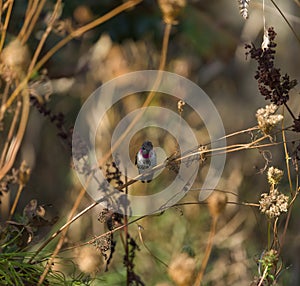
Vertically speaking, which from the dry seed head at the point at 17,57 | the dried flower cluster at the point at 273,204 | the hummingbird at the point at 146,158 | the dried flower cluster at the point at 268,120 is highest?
the dry seed head at the point at 17,57

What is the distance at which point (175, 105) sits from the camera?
3955mm

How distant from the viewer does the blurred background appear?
331 centimetres

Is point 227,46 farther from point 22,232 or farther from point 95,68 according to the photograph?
point 22,232

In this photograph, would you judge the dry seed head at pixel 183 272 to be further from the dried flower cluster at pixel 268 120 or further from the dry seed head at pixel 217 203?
the dried flower cluster at pixel 268 120

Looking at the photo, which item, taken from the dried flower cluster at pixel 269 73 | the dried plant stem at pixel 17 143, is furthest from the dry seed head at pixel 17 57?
the dried flower cluster at pixel 269 73

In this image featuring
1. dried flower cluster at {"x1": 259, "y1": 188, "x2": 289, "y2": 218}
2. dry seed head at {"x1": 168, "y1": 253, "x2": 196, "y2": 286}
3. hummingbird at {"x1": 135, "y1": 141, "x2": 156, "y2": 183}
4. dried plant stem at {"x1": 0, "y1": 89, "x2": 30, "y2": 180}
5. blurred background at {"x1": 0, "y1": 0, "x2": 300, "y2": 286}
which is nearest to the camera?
dry seed head at {"x1": 168, "y1": 253, "x2": 196, "y2": 286}

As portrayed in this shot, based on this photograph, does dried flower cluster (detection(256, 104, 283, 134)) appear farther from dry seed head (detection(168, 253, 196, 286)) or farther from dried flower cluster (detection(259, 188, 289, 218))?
dry seed head (detection(168, 253, 196, 286))

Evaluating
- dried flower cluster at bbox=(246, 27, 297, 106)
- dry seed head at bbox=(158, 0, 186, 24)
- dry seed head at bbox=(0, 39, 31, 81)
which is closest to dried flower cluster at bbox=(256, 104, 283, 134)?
dried flower cluster at bbox=(246, 27, 297, 106)

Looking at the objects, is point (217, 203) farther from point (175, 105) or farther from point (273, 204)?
point (175, 105)

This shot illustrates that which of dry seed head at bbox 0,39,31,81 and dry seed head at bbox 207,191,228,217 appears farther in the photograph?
dry seed head at bbox 0,39,31,81

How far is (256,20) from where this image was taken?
4.52m

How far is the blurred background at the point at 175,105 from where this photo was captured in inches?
130

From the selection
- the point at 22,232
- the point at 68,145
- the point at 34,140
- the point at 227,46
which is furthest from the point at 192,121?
the point at 22,232

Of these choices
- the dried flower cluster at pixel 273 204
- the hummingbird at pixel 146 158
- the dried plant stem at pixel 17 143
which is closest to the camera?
the dried flower cluster at pixel 273 204
